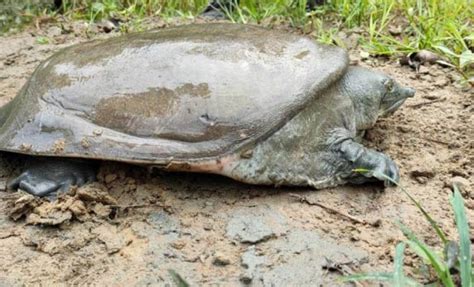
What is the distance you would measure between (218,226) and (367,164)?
0.60 metres

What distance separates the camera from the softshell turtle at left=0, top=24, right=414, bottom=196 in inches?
86.6

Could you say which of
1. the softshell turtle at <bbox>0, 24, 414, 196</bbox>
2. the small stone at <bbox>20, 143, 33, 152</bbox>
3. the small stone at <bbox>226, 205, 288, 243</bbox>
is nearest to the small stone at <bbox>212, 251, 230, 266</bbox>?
the small stone at <bbox>226, 205, 288, 243</bbox>

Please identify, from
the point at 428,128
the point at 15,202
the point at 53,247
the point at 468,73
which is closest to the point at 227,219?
the point at 53,247

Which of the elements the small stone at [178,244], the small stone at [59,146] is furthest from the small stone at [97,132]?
the small stone at [178,244]

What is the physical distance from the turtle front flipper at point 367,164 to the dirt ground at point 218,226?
5 centimetres

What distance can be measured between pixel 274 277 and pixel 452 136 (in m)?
1.16

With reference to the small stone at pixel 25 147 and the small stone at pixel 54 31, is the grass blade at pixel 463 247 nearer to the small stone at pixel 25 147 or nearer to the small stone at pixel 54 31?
the small stone at pixel 25 147

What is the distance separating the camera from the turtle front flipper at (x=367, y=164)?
231 centimetres

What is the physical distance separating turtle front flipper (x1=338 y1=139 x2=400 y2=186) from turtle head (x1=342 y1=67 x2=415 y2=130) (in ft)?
0.79

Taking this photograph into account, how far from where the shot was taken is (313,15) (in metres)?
3.91

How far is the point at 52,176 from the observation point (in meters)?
2.30

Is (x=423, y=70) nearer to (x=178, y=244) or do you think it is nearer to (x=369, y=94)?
(x=369, y=94)

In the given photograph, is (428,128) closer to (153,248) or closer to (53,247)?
(153,248)

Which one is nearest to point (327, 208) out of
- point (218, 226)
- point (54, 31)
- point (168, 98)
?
point (218, 226)
